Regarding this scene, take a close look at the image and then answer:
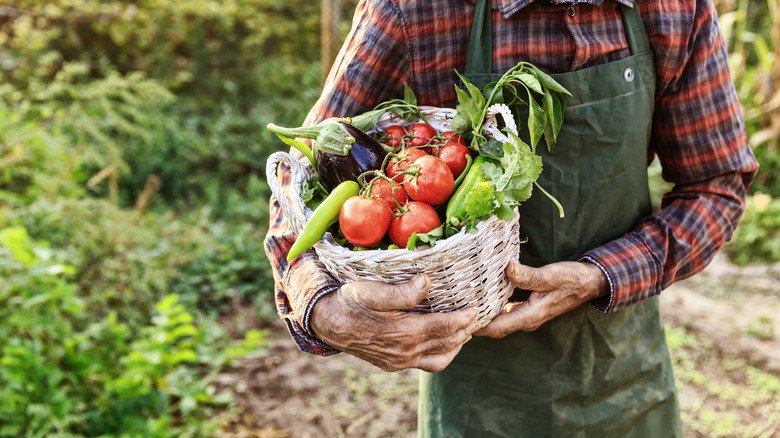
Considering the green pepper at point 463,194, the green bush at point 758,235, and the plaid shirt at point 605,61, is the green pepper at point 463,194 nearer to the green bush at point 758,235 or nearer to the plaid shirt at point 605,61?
the plaid shirt at point 605,61

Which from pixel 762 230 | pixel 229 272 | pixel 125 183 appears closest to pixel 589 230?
pixel 229 272

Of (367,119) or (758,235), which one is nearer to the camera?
(367,119)

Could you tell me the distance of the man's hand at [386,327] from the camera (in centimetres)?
116

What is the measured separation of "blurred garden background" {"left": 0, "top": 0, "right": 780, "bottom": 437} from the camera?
2.73 m

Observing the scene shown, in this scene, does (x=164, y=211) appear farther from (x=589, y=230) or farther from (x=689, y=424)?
(x=589, y=230)

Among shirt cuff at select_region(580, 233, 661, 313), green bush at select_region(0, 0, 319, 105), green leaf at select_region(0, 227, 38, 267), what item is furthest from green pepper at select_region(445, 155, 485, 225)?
green bush at select_region(0, 0, 319, 105)

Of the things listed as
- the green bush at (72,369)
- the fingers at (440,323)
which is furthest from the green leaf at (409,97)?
the green bush at (72,369)

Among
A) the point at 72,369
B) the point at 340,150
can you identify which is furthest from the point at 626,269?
the point at 72,369

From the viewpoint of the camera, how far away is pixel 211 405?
3086mm

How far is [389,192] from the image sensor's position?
1.21 metres

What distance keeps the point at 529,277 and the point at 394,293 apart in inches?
11.5

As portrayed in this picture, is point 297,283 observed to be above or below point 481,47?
below

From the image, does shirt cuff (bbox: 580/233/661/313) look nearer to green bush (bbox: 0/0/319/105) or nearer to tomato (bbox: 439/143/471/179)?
tomato (bbox: 439/143/471/179)

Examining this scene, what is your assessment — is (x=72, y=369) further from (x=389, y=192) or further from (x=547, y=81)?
(x=547, y=81)
